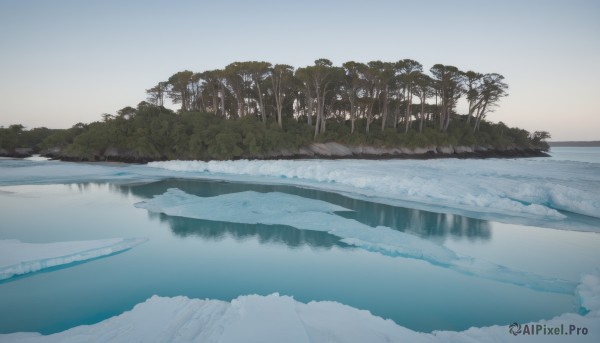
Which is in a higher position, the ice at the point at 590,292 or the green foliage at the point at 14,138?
the green foliage at the point at 14,138

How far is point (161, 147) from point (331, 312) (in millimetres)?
28086

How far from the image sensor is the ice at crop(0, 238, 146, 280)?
4.69 meters

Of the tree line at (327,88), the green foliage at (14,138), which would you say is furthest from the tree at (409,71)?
the green foliage at (14,138)

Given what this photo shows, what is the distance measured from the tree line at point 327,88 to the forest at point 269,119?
0.11 m

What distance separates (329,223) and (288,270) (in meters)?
2.57

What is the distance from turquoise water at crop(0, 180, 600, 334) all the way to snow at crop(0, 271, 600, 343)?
38 cm

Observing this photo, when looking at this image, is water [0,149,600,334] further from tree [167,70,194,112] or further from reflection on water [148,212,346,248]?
tree [167,70,194,112]

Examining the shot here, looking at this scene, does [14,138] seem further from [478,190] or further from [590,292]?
[590,292]

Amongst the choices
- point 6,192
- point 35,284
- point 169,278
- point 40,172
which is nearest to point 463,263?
point 169,278

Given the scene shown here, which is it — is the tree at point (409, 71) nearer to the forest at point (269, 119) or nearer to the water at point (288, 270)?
the forest at point (269, 119)

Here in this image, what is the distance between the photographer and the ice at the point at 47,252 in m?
4.69

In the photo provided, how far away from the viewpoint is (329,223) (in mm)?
7426

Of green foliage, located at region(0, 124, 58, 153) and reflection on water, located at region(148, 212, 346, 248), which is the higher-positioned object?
green foliage, located at region(0, 124, 58, 153)

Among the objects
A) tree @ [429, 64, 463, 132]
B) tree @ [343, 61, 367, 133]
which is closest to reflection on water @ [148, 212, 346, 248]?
tree @ [343, 61, 367, 133]
